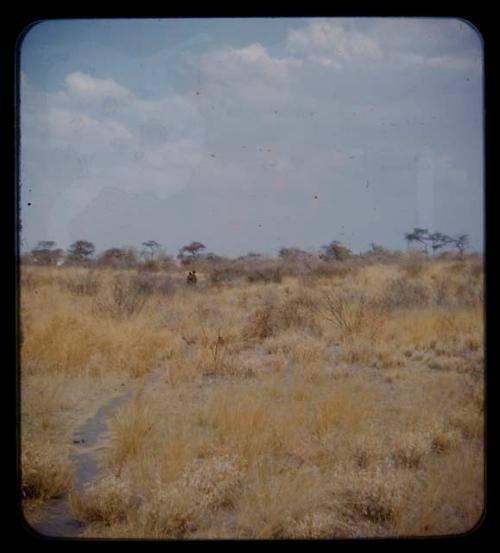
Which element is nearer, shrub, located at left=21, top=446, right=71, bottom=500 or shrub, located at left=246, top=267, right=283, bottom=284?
shrub, located at left=21, top=446, right=71, bottom=500

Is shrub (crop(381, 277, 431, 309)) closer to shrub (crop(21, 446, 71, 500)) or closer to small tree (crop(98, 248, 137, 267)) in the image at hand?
small tree (crop(98, 248, 137, 267))

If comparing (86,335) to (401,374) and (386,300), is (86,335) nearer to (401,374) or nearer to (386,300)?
(401,374)

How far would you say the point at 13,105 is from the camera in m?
2.43

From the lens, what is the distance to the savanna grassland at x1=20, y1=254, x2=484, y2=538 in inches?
113

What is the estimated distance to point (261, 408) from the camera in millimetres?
4172

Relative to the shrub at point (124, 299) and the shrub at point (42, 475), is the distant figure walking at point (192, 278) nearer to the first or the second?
the shrub at point (124, 299)

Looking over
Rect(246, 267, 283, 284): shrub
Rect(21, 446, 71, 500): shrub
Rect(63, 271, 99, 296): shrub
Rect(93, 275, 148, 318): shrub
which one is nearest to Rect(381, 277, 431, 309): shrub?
Rect(246, 267, 283, 284): shrub

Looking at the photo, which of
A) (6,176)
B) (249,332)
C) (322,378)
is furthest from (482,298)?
(249,332)

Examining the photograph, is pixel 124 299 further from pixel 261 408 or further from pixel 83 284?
pixel 261 408

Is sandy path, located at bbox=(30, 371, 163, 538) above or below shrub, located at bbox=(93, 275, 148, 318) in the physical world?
below

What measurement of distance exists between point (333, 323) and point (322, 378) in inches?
69.0

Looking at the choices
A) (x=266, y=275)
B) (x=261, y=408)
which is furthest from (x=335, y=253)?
(x=261, y=408)

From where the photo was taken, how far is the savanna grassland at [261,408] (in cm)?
288

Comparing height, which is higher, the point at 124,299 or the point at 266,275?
the point at 266,275
